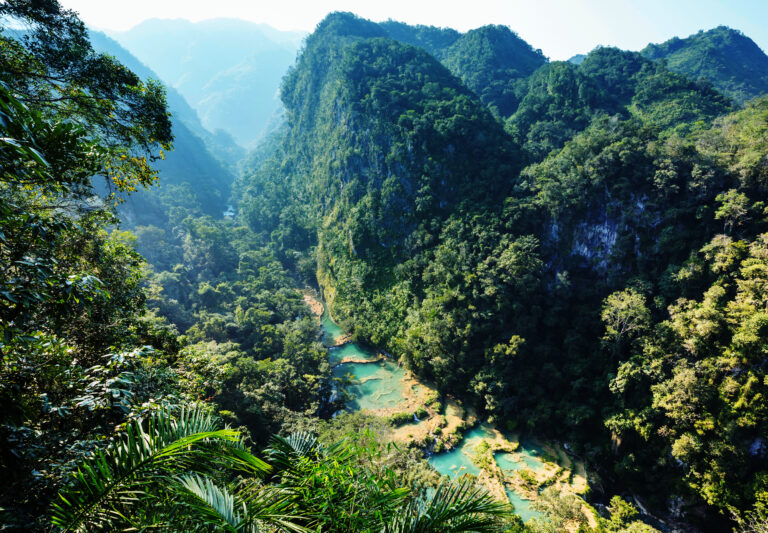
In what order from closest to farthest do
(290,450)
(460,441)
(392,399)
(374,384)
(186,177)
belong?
(290,450) → (460,441) → (392,399) → (374,384) → (186,177)

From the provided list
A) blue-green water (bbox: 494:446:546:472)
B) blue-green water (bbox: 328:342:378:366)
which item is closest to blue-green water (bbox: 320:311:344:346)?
blue-green water (bbox: 328:342:378:366)

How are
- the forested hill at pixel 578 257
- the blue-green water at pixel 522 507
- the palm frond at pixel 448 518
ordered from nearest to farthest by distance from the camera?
the palm frond at pixel 448 518, the forested hill at pixel 578 257, the blue-green water at pixel 522 507

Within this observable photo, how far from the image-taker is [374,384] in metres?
29.9

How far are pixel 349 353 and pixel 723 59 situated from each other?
76207 millimetres

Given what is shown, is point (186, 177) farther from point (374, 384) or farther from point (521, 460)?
point (521, 460)

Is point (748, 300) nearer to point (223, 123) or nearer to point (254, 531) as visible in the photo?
point (254, 531)

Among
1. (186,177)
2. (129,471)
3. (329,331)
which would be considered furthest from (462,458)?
(186,177)

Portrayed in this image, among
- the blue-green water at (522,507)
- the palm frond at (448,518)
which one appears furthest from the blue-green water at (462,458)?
the palm frond at (448,518)

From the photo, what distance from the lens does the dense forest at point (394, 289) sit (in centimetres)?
328

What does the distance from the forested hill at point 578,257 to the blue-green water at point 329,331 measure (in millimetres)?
2174

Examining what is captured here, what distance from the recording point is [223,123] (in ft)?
561

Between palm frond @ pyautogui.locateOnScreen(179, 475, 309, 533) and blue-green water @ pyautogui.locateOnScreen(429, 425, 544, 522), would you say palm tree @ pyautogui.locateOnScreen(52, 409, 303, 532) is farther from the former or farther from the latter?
blue-green water @ pyautogui.locateOnScreen(429, 425, 544, 522)

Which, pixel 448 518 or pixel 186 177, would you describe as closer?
pixel 448 518

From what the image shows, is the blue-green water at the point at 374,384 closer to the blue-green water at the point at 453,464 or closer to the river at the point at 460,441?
the river at the point at 460,441
